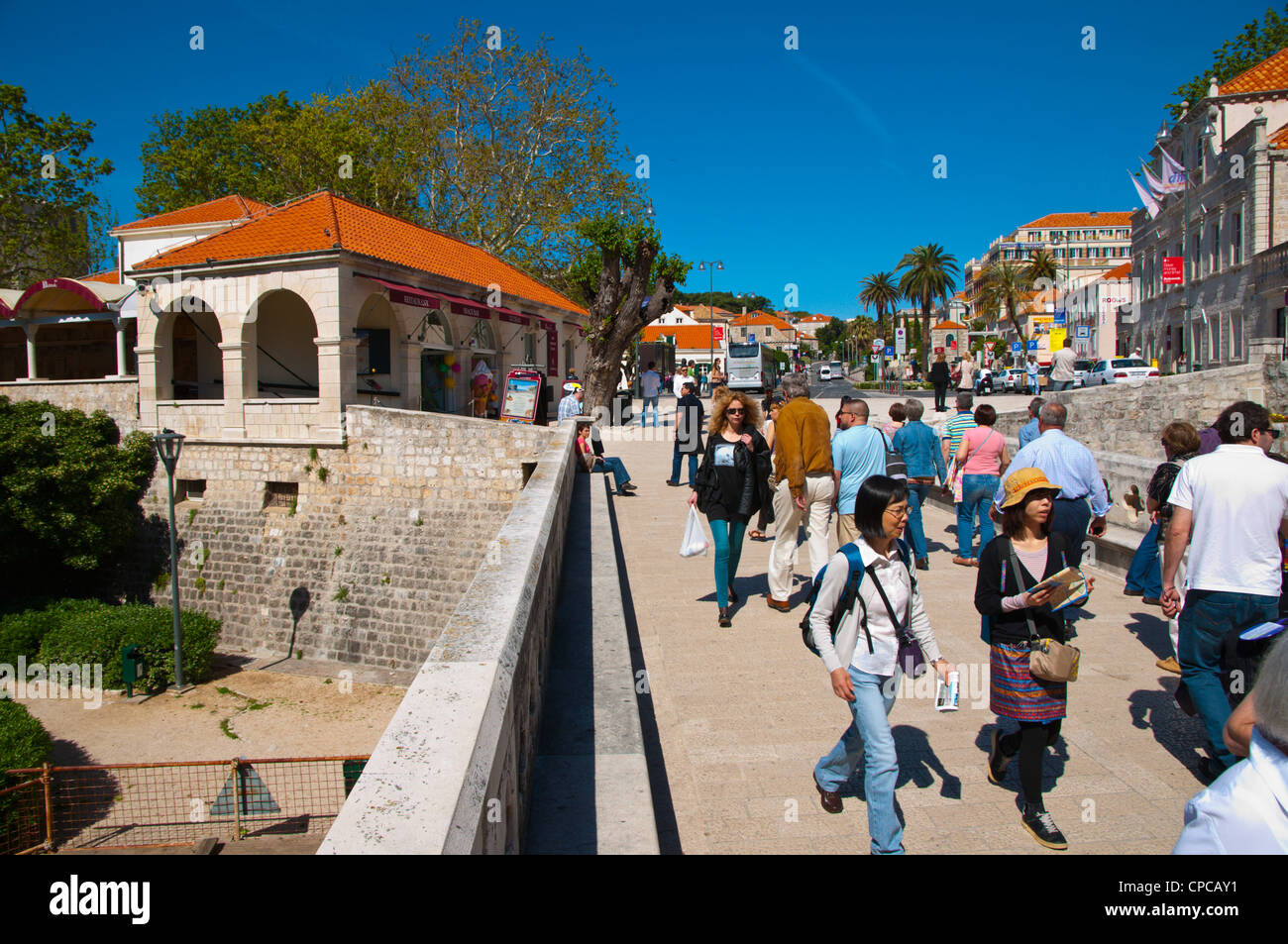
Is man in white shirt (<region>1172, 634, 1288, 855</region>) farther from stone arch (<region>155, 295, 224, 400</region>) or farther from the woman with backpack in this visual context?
stone arch (<region>155, 295, 224, 400</region>)

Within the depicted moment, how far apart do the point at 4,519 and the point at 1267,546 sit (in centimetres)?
2380

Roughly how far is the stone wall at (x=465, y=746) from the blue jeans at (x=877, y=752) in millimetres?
1404

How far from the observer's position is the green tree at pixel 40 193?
111 ft

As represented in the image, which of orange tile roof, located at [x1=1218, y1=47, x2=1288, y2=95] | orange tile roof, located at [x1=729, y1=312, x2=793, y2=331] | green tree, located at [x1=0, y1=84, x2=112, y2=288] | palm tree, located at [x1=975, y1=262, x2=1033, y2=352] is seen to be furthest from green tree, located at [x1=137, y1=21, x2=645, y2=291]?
orange tile roof, located at [x1=729, y1=312, x2=793, y2=331]

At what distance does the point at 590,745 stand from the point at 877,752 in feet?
4.28

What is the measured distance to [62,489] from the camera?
1978 centimetres

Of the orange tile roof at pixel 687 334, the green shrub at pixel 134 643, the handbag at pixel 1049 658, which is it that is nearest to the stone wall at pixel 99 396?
the green shrub at pixel 134 643

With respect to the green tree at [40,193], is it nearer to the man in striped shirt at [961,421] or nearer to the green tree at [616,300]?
the green tree at [616,300]

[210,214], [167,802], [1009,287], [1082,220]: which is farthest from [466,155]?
[1082,220]

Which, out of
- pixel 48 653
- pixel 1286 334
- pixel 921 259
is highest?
pixel 921 259

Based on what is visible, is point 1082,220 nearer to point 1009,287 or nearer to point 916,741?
point 1009,287

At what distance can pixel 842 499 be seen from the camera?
714 centimetres
